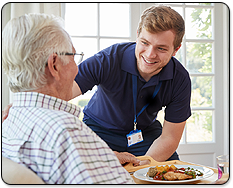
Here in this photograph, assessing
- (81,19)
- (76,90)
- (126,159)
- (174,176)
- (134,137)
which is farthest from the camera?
(81,19)

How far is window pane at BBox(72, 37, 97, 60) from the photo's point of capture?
2.84 meters

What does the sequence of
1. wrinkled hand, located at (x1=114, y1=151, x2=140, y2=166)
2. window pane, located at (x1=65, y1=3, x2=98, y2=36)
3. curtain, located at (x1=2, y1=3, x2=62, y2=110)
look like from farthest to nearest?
window pane, located at (x1=65, y1=3, x2=98, y2=36)
curtain, located at (x1=2, y1=3, x2=62, y2=110)
wrinkled hand, located at (x1=114, y1=151, x2=140, y2=166)

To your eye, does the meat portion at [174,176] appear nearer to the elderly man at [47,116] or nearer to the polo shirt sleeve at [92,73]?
the elderly man at [47,116]

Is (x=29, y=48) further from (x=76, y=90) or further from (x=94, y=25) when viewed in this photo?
(x=94, y=25)

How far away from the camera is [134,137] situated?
177 cm

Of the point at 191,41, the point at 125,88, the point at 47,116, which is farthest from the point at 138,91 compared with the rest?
the point at 191,41

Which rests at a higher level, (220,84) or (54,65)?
(54,65)

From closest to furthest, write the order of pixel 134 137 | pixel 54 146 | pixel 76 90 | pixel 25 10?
pixel 54 146, pixel 76 90, pixel 134 137, pixel 25 10

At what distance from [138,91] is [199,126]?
1766 millimetres

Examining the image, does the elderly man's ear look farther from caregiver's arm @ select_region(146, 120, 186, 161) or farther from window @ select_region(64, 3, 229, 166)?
window @ select_region(64, 3, 229, 166)

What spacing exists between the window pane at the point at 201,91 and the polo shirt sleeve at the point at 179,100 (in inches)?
56.1

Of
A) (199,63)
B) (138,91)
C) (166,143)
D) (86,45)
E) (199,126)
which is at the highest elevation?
(86,45)

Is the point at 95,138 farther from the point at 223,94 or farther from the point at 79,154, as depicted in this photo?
the point at 223,94

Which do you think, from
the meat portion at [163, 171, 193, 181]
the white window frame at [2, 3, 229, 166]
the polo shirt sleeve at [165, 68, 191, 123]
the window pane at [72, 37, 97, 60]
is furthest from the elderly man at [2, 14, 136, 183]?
the white window frame at [2, 3, 229, 166]
